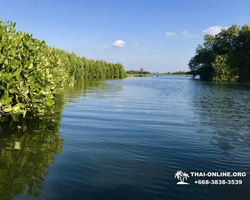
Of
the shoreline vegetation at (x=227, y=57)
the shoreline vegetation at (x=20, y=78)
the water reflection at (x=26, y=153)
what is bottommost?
the water reflection at (x=26, y=153)

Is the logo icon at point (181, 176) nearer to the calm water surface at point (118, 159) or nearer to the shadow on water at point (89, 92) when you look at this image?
the calm water surface at point (118, 159)

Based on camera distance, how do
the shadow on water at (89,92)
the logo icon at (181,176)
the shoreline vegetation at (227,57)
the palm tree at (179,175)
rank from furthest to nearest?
the shoreline vegetation at (227,57)
the shadow on water at (89,92)
the palm tree at (179,175)
the logo icon at (181,176)

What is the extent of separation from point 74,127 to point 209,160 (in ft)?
21.0

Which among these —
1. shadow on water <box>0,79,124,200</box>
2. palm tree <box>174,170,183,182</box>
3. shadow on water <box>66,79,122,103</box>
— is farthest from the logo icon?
shadow on water <box>66,79,122,103</box>

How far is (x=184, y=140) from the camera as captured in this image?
9695 millimetres

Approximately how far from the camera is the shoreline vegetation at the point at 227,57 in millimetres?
85719

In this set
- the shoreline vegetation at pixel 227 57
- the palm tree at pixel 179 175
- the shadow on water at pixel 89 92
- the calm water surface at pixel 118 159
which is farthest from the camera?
the shoreline vegetation at pixel 227 57

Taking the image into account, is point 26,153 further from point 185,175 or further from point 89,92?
point 89,92

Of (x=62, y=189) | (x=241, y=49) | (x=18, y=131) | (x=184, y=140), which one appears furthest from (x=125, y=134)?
(x=241, y=49)

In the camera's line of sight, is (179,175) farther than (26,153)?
No

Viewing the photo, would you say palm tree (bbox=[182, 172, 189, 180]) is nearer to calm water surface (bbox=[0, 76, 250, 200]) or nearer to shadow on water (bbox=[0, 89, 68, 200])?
calm water surface (bbox=[0, 76, 250, 200])

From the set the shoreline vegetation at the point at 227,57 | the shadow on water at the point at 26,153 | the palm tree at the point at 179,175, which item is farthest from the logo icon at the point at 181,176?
the shoreline vegetation at the point at 227,57

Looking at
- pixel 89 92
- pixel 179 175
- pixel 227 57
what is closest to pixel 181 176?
pixel 179 175

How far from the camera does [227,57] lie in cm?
8725
